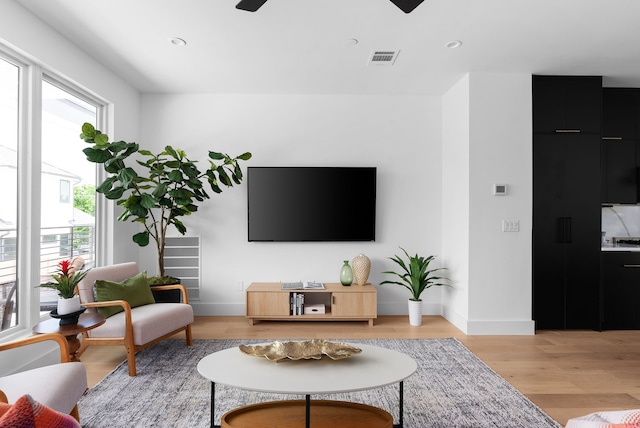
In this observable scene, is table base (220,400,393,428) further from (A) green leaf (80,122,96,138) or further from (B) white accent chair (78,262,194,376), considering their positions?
(A) green leaf (80,122,96,138)

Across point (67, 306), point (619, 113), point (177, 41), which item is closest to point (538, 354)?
point (619, 113)

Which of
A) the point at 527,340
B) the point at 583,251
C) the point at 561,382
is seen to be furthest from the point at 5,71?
the point at 583,251

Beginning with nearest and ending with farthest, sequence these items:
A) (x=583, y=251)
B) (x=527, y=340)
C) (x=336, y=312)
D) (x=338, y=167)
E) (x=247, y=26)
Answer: (x=247, y=26) → (x=527, y=340) → (x=583, y=251) → (x=336, y=312) → (x=338, y=167)

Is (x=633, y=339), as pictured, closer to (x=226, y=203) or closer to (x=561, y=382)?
(x=561, y=382)

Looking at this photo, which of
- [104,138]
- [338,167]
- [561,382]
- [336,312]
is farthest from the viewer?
[338,167]

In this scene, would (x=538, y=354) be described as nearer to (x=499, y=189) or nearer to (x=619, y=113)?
(x=499, y=189)

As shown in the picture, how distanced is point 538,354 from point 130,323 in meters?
3.34

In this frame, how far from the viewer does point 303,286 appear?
4.68 m

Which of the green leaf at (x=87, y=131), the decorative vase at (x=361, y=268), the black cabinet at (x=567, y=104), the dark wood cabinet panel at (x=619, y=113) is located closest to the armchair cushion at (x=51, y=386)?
the green leaf at (x=87, y=131)

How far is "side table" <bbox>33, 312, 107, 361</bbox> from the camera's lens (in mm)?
2574

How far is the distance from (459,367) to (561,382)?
27.3 inches

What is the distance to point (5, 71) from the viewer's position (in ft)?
9.96

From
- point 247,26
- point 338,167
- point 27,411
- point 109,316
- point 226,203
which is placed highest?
point 247,26

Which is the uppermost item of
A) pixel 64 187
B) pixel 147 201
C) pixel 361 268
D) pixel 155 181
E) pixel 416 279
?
pixel 155 181
